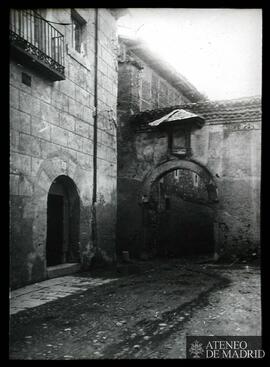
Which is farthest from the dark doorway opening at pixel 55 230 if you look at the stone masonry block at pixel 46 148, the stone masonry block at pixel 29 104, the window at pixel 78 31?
the window at pixel 78 31

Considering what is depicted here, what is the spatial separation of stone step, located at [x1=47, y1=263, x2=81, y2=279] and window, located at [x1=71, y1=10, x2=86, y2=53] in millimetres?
4830

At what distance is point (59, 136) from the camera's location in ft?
24.5

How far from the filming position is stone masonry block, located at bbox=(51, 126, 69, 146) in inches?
287

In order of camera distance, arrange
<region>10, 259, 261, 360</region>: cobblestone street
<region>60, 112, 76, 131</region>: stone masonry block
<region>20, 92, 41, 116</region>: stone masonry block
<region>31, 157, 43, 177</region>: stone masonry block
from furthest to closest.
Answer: <region>60, 112, 76, 131</region>: stone masonry block < <region>31, 157, 43, 177</region>: stone masonry block < <region>20, 92, 41, 116</region>: stone masonry block < <region>10, 259, 261, 360</region>: cobblestone street

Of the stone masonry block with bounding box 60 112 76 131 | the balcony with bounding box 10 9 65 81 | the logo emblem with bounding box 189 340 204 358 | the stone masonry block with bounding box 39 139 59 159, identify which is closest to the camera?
the logo emblem with bounding box 189 340 204 358

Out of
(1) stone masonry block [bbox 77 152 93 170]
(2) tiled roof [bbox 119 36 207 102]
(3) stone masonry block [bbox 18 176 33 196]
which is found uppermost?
(2) tiled roof [bbox 119 36 207 102]

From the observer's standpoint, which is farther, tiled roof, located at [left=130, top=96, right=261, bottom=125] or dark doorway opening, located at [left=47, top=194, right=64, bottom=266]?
tiled roof, located at [left=130, top=96, right=261, bottom=125]

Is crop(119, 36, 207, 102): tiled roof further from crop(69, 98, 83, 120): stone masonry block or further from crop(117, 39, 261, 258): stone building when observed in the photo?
crop(69, 98, 83, 120): stone masonry block

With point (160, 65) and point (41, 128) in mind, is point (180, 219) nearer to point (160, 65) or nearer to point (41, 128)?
point (160, 65)

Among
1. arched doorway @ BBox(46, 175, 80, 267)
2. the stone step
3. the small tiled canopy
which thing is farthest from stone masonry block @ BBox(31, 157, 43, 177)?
the small tiled canopy

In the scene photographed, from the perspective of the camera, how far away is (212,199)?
11156mm

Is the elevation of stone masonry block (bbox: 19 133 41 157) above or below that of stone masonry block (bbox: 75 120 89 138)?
Answer: below

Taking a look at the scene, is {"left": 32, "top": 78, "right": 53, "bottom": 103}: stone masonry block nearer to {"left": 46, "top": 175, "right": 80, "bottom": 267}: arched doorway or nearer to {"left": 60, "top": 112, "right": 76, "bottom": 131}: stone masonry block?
{"left": 60, "top": 112, "right": 76, "bottom": 131}: stone masonry block
